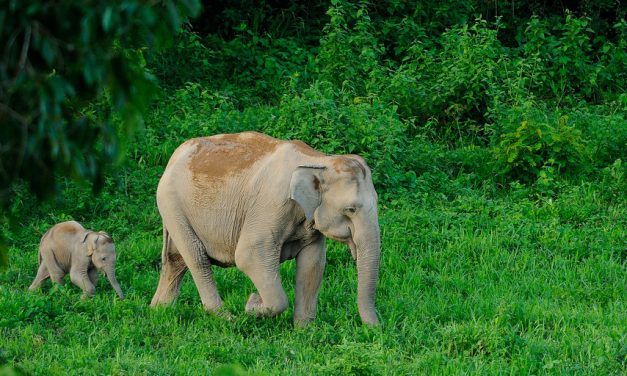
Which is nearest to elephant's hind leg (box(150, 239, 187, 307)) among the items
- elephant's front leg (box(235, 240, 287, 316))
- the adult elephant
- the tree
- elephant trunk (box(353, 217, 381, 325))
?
the adult elephant

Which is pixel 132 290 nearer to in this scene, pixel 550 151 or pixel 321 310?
pixel 321 310

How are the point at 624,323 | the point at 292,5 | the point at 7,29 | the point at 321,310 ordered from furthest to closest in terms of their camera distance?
the point at 292,5 → the point at 321,310 → the point at 624,323 → the point at 7,29

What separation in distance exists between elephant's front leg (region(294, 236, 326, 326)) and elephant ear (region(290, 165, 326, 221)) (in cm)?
39

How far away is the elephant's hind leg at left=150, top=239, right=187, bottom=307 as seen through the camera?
829 centimetres

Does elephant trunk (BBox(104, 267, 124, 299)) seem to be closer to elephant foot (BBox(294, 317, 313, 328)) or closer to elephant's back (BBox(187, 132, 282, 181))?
elephant's back (BBox(187, 132, 282, 181))

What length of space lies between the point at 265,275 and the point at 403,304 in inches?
43.4

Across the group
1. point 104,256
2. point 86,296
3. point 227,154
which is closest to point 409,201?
point 227,154

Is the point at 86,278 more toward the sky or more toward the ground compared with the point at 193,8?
more toward the ground

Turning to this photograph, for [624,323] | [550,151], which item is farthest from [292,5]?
[624,323]

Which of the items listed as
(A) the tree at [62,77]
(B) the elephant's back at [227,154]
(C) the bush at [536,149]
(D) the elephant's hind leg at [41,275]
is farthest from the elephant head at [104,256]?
(A) the tree at [62,77]

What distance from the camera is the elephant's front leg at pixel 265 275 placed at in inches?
300

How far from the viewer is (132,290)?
882 centimetres

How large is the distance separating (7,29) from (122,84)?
330 millimetres

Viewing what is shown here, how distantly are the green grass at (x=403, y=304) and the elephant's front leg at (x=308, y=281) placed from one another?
0.12 metres
